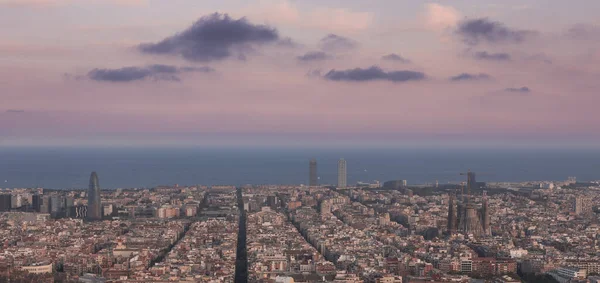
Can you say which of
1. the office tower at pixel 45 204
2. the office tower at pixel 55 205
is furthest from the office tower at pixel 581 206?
the office tower at pixel 45 204

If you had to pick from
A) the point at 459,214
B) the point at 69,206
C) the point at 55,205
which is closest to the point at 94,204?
the point at 69,206

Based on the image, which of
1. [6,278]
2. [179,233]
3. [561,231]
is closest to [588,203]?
[561,231]

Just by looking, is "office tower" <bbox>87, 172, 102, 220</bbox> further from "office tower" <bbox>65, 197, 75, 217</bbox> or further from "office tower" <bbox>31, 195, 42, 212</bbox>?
"office tower" <bbox>31, 195, 42, 212</bbox>

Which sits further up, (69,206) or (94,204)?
(94,204)

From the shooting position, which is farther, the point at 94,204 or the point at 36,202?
the point at 36,202

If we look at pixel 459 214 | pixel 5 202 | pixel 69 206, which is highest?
pixel 459 214

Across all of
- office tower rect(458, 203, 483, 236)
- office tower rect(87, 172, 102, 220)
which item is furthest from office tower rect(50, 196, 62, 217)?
office tower rect(458, 203, 483, 236)

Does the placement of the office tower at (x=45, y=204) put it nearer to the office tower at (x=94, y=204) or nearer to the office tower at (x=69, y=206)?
the office tower at (x=69, y=206)

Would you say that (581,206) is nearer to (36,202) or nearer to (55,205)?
(55,205)

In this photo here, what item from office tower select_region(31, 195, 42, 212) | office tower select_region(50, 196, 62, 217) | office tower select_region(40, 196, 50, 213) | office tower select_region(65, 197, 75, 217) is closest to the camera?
office tower select_region(65, 197, 75, 217)

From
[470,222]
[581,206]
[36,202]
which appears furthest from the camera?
[36,202]
